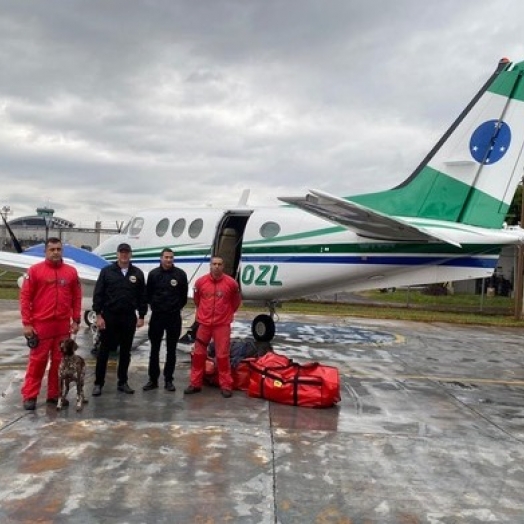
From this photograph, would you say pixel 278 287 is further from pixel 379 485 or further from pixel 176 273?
pixel 379 485

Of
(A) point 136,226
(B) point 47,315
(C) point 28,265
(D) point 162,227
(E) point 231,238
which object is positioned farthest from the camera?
(A) point 136,226

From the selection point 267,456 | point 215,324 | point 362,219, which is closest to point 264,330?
point 362,219

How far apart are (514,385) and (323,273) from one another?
4.43 meters

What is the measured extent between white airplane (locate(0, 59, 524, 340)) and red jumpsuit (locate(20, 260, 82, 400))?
472cm

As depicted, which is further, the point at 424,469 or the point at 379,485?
the point at 424,469

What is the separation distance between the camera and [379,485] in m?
5.20

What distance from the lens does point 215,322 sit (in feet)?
28.3

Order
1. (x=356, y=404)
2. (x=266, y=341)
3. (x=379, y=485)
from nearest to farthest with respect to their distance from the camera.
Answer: (x=379, y=485) → (x=356, y=404) → (x=266, y=341)

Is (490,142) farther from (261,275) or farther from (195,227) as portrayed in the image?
(195,227)

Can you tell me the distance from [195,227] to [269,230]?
6.33 feet

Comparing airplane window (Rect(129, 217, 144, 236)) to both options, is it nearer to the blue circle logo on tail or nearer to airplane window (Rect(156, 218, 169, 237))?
airplane window (Rect(156, 218, 169, 237))

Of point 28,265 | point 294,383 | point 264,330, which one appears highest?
point 28,265

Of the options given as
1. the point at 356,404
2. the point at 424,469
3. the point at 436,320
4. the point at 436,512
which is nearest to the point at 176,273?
the point at 356,404

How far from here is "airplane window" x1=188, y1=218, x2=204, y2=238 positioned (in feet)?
46.3
